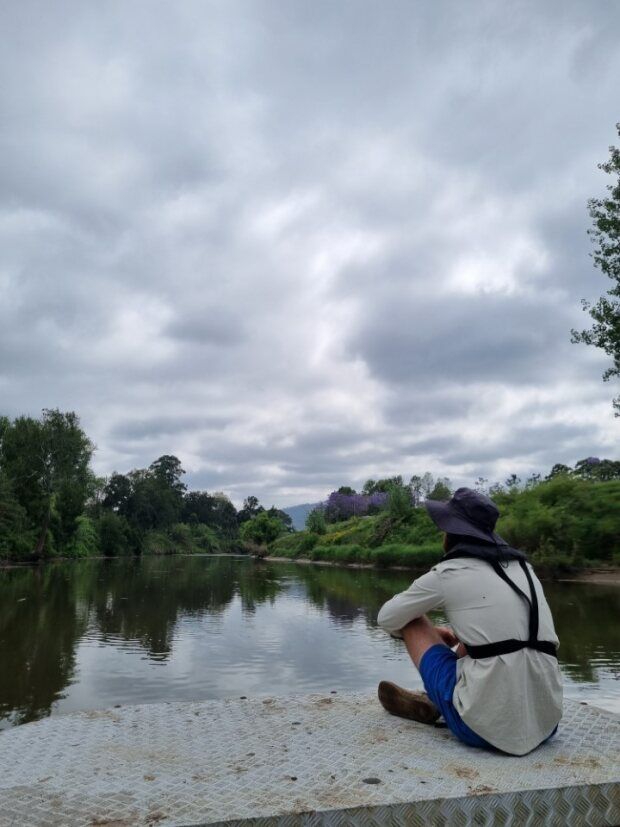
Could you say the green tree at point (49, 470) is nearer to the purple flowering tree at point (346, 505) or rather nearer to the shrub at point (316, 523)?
the shrub at point (316, 523)

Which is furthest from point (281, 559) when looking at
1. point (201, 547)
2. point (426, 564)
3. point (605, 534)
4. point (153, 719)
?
point (153, 719)

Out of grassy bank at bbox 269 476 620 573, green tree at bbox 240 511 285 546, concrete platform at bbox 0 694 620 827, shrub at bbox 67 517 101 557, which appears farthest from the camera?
green tree at bbox 240 511 285 546

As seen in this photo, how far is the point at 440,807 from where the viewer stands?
205cm

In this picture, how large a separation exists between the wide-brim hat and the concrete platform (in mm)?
870

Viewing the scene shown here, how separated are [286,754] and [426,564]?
73.0 ft

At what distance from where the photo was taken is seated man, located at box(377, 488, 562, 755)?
2.44m

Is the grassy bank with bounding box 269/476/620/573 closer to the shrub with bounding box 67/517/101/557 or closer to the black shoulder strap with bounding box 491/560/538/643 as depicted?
the black shoulder strap with bounding box 491/560/538/643

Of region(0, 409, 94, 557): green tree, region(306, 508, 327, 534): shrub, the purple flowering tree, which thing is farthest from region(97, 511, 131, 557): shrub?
the purple flowering tree

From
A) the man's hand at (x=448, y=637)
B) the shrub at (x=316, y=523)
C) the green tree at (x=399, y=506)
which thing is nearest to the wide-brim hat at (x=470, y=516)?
the man's hand at (x=448, y=637)

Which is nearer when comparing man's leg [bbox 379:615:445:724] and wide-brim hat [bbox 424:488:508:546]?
wide-brim hat [bbox 424:488:508:546]

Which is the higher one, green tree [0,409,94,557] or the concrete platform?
green tree [0,409,94,557]

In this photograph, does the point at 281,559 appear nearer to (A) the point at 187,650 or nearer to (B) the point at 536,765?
(A) the point at 187,650

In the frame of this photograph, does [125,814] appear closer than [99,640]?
Yes

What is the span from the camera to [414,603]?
2.71m
